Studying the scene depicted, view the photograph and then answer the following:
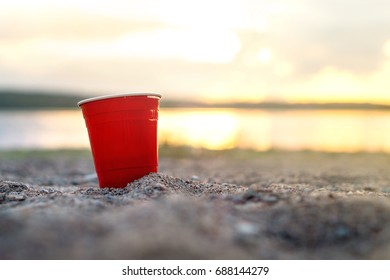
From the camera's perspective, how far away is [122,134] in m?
4.88

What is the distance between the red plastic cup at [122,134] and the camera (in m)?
4.85

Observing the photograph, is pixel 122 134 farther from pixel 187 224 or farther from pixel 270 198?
pixel 187 224

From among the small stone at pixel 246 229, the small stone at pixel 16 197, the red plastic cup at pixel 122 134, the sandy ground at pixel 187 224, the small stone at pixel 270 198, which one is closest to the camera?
the sandy ground at pixel 187 224

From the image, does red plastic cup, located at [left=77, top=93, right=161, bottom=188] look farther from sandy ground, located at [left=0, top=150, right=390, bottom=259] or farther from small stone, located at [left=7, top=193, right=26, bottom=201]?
small stone, located at [left=7, top=193, right=26, bottom=201]

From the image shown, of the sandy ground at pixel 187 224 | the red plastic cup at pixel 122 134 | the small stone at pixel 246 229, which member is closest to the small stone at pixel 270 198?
the sandy ground at pixel 187 224

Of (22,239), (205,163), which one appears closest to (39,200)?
(22,239)

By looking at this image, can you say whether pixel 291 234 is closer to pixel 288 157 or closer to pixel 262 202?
pixel 262 202

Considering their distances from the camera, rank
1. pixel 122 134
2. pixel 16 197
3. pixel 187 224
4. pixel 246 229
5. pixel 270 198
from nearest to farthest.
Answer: pixel 187 224, pixel 246 229, pixel 270 198, pixel 16 197, pixel 122 134

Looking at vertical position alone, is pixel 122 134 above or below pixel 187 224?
above

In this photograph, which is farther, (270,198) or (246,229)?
(270,198)

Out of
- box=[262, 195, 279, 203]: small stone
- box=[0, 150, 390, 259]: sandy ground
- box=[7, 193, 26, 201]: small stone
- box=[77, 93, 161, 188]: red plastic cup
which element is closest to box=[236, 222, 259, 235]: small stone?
box=[0, 150, 390, 259]: sandy ground

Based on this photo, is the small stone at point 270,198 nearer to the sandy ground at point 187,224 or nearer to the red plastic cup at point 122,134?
the sandy ground at point 187,224

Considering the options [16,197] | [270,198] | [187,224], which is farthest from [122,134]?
[187,224]
